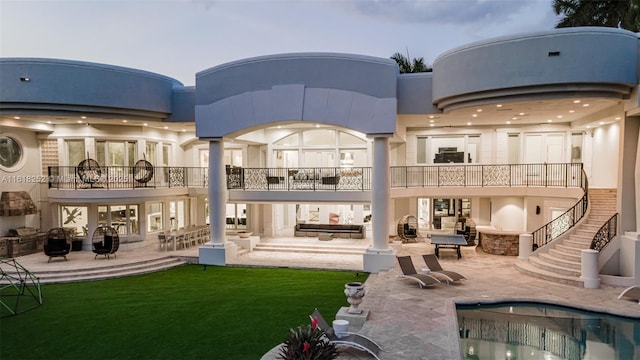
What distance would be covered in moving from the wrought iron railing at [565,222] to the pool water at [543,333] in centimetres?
577

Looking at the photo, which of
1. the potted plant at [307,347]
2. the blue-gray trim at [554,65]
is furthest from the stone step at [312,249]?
the potted plant at [307,347]

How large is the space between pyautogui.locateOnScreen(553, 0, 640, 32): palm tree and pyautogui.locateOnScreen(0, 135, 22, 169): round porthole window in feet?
109

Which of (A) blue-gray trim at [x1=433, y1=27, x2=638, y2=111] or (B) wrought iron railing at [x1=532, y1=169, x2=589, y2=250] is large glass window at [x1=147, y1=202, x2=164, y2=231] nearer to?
(A) blue-gray trim at [x1=433, y1=27, x2=638, y2=111]

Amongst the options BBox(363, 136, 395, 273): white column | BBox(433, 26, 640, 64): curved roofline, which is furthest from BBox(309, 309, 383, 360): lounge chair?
BBox(433, 26, 640, 64): curved roofline

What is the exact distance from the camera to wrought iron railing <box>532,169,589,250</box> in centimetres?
1606

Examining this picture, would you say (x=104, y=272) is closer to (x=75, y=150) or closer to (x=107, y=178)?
(x=107, y=178)

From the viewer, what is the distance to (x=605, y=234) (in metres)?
14.3

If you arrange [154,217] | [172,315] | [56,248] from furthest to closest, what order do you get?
1. [154,217]
2. [56,248]
3. [172,315]

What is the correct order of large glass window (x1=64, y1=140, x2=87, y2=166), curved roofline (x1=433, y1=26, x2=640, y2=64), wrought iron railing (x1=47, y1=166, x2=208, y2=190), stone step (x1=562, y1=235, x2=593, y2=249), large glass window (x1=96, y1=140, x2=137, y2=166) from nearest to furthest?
curved roofline (x1=433, y1=26, x2=640, y2=64) → stone step (x1=562, y1=235, x2=593, y2=249) → wrought iron railing (x1=47, y1=166, x2=208, y2=190) → large glass window (x1=64, y1=140, x2=87, y2=166) → large glass window (x1=96, y1=140, x2=137, y2=166)

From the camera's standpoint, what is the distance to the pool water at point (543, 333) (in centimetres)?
874

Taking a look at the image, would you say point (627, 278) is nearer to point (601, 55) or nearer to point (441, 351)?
point (601, 55)

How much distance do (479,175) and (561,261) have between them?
666cm

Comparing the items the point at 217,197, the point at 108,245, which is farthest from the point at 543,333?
the point at 108,245

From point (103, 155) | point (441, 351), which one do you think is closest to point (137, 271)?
point (103, 155)
